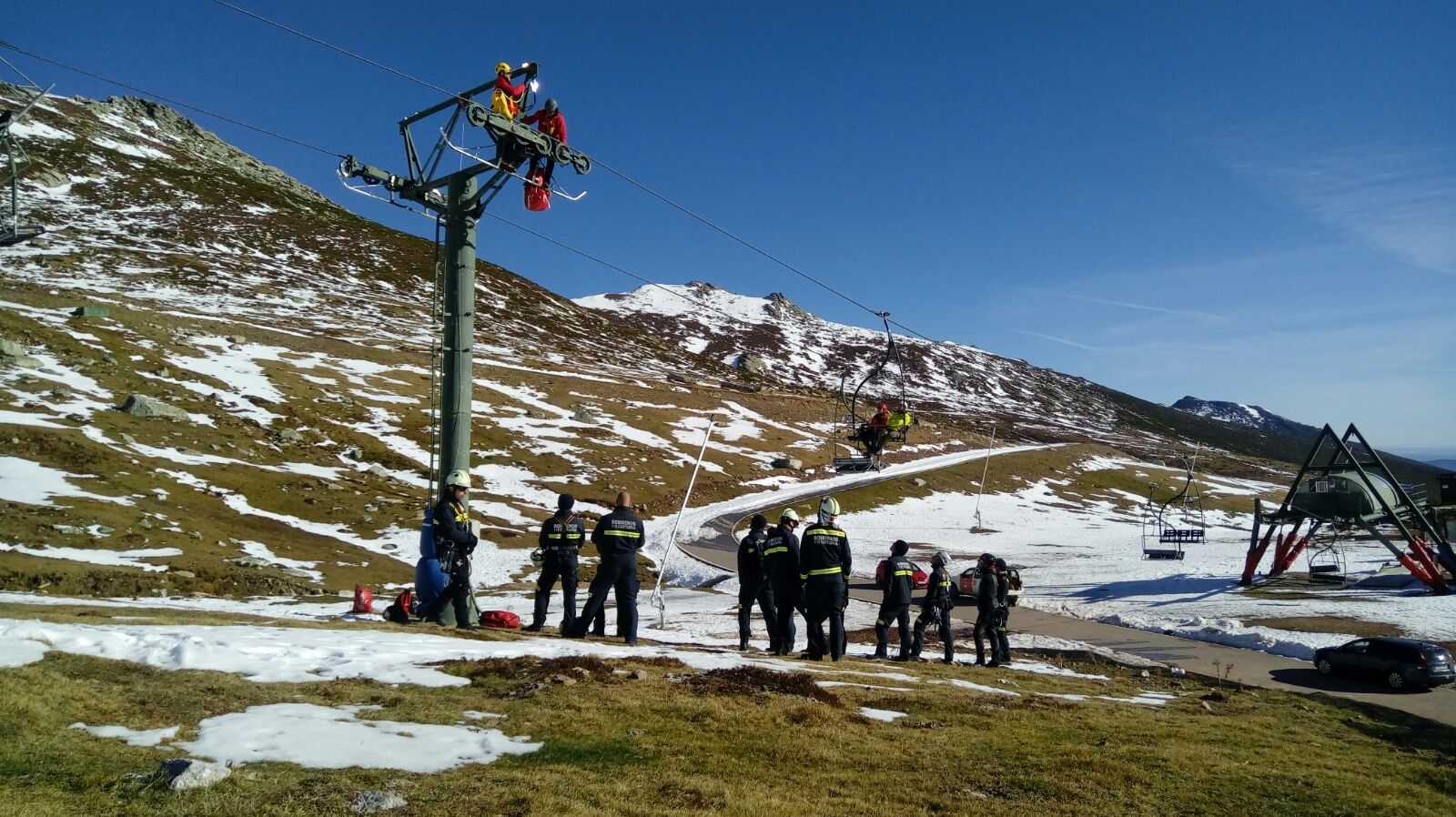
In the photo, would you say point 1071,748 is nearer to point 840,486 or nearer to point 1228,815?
point 1228,815

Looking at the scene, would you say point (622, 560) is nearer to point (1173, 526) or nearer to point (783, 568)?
point (783, 568)

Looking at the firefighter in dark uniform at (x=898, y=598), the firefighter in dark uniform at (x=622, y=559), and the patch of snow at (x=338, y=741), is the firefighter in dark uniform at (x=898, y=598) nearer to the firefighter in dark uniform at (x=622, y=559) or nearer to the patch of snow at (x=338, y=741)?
the firefighter in dark uniform at (x=622, y=559)

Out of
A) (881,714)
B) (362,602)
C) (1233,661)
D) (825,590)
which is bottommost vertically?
(1233,661)

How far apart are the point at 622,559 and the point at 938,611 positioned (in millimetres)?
8251

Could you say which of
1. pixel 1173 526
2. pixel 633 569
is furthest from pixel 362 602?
pixel 1173 526

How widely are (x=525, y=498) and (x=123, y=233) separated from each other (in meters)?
104

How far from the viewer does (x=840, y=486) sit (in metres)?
73.2

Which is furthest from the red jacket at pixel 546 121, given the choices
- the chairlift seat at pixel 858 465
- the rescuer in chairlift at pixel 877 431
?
the chairlift seat at pixel 858 465

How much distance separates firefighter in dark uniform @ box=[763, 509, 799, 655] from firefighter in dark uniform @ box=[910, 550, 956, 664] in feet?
12.0

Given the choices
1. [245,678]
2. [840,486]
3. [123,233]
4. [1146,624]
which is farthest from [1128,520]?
[123,233]

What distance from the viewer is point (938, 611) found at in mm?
18062

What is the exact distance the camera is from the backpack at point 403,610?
15.2m

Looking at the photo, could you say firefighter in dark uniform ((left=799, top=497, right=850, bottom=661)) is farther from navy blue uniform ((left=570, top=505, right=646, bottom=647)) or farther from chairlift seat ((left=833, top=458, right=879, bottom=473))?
chairlift seat ((left=833, top=458, right=879, bottom=473))

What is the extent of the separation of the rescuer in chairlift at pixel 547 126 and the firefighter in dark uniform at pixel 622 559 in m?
7.80
